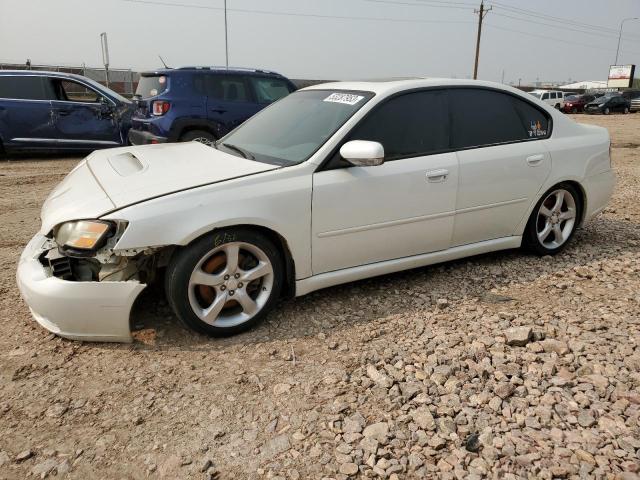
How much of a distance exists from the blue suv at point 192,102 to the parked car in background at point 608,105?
29.9 meters

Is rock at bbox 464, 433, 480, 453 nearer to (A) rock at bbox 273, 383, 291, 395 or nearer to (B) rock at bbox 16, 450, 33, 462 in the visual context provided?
(A) rock at bbox 273, 383, 291, 395

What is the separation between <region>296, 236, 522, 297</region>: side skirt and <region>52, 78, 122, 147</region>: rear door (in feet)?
26.1

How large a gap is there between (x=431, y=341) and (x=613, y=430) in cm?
105

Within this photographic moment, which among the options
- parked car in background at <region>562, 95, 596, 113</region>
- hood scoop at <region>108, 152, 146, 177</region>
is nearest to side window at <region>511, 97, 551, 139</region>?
hood scoop at <region>108, 152, 146, 177</region>

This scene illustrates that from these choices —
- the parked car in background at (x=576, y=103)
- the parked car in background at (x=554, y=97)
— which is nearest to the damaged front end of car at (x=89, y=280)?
the parked car in background at (x=554, y=97)

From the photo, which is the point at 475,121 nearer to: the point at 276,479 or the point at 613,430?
the point at 613,430

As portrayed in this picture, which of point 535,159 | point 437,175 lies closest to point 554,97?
point 535,159

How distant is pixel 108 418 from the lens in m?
2.46

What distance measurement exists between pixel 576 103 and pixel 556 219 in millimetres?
33543

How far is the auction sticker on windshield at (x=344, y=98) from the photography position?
3.63 m

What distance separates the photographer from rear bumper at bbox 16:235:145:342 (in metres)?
A: 2.82

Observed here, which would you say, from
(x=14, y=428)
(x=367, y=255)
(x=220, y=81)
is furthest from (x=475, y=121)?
(x=220, y=81)

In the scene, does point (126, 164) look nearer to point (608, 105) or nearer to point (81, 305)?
point (81, 305)

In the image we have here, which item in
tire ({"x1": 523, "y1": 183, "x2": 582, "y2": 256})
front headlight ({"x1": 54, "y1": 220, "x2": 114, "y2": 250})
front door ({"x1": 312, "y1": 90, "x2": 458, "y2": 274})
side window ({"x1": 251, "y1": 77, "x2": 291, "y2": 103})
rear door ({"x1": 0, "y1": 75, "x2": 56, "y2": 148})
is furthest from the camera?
rear door ({"x1": 0, "y1": 75, "x2": 56, "y2": 148})
